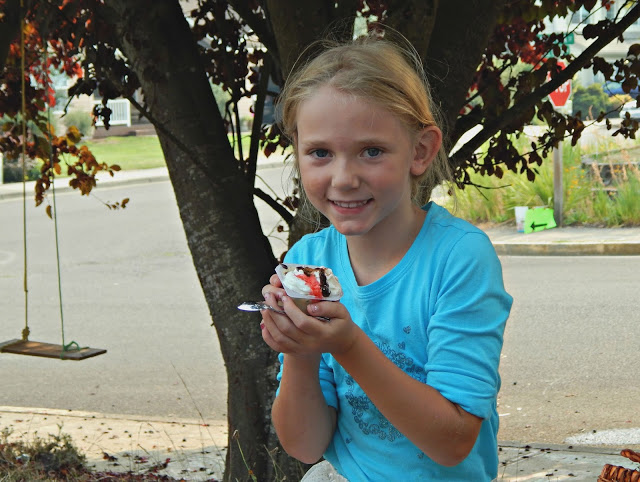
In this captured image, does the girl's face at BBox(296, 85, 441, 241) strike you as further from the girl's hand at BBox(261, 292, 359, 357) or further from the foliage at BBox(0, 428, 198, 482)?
the foliage at BBox(0, 428, 198, 482)

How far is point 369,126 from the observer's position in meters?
1.85

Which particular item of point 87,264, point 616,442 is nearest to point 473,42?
point 616,442

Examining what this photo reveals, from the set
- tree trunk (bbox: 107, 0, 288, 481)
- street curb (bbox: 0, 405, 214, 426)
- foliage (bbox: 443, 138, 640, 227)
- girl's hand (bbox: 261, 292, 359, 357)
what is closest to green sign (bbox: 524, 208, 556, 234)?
foliage (bbox: 443, 138, 640, 227)

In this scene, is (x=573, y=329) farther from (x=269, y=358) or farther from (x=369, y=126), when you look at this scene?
(x=369, y=126)

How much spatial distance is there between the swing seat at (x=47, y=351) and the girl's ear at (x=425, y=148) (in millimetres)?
2546

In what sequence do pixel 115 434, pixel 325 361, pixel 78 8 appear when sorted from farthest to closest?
pixel 115 434 < pixel 78 8 < pixel 325 361

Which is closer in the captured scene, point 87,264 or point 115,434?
point 115,434

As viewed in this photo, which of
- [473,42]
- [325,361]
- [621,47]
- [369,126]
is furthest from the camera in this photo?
[621,47]

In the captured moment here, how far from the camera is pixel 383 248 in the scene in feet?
6.62

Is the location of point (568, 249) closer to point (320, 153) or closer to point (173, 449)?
point (173, 449)

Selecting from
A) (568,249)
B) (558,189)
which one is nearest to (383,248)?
(568,249)

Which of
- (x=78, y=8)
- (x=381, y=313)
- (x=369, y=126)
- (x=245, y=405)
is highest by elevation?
(x=78, y=8)

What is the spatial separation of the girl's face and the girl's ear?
0.14 feet

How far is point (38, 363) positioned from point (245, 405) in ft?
16.2
